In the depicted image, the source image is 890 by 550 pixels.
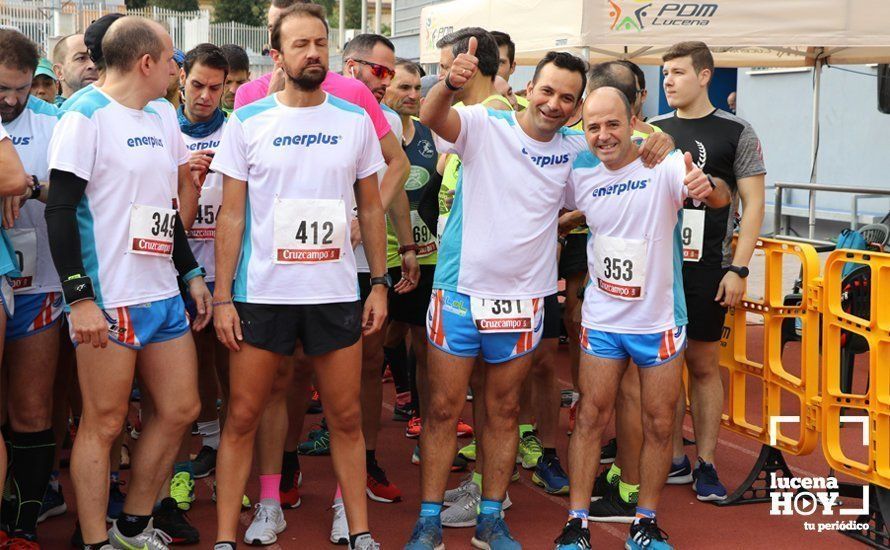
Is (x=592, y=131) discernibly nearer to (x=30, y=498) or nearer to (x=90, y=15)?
(x=30, y=498)

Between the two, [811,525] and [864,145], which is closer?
[811,525]

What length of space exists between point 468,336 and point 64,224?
1.72 meters

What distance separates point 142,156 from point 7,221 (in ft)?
1.85

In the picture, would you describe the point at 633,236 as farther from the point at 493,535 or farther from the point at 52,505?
the point at 52,505

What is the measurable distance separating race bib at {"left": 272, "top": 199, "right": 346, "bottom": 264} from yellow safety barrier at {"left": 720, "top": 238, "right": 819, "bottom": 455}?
2.36 meters

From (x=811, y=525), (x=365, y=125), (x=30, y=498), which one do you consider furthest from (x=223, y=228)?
(x=811, y=525)

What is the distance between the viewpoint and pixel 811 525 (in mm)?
5180

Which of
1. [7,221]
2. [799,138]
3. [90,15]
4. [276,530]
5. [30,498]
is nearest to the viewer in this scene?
[7,221]

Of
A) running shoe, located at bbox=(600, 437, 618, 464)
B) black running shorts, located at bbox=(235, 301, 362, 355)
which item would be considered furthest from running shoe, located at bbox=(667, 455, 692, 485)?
black running shorts, located at bbox=(235, 301, 362, 355)

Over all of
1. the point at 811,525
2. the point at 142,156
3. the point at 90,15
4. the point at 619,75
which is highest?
the point at 90,15

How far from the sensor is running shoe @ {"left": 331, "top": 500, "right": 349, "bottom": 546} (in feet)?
16.0

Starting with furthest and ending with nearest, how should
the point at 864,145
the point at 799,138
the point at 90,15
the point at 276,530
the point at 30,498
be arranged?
the point at 90,15 → the point at 799,138 → the point at 864,145 → the point at 276,530 → the point at 30,498

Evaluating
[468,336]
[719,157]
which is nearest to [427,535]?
[468,336]

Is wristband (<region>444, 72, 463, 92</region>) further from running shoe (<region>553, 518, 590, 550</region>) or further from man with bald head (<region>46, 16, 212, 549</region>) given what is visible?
running shoe (<region>553, 518, 590, 550</region>)
